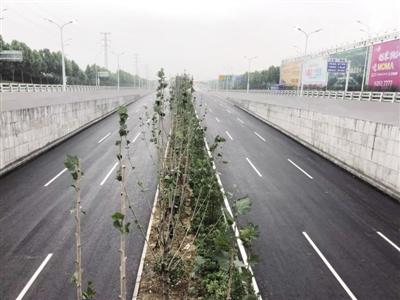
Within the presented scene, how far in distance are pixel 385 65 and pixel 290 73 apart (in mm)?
50158

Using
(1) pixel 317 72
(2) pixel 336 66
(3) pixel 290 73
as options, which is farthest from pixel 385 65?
(3) pixel 290 73

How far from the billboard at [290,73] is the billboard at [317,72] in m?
14.7

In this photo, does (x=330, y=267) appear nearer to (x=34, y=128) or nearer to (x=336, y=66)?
(x=34, y=128)

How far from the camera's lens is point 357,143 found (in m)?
19.8

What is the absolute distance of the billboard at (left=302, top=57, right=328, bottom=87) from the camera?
77.1 m

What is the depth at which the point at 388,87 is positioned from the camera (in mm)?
54562

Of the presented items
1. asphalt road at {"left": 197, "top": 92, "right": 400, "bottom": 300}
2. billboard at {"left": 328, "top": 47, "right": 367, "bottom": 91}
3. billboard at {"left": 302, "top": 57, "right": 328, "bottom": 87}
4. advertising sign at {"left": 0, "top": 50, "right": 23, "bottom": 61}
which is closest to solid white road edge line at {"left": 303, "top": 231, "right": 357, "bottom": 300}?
asphalt road at {"left": 197, "top": 92, "right": 400, "bottom": 300}

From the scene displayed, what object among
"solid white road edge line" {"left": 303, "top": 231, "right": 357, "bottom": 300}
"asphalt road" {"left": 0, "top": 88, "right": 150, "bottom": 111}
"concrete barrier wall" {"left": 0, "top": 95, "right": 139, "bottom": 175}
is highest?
"asphalt road" {"left": 0, "top": 88, "right": 150, "bottom": 111}

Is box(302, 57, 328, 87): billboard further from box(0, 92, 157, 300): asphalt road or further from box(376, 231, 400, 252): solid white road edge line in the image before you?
box(376, 231, 400, 252): solid white road edge line

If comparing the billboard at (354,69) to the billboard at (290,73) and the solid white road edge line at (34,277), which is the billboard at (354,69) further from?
the solid white road edge line at (34,277)

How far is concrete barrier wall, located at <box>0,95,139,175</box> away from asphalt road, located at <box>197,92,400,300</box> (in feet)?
37.8

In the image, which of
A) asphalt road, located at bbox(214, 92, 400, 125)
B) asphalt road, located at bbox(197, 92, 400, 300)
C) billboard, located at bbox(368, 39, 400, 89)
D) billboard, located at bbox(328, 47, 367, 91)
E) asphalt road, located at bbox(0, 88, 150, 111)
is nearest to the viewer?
asphalt road, located at bbox(197, 92, 400, 300)

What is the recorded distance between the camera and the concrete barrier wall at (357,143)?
1673cm

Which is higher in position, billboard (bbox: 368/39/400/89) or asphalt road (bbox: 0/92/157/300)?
billboard (bbox: 368/39/400/89)
